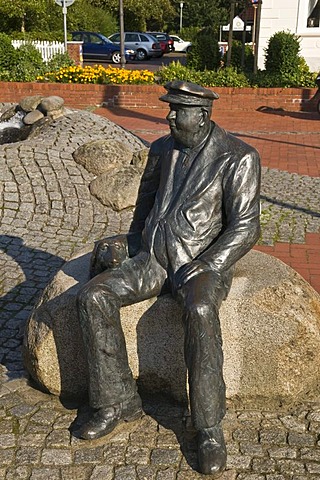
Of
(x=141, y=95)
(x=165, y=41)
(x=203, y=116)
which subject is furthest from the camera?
(x=165, y=41)

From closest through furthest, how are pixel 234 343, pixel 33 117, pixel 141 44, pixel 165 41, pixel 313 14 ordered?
pixel 234 343 → pixel 33 117 → pixel 313 14 → pixel 141 44 → pixel 165 41

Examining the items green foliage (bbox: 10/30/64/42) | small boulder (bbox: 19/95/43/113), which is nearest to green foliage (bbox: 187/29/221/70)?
green foliage (bbox: 10/30/64/42)

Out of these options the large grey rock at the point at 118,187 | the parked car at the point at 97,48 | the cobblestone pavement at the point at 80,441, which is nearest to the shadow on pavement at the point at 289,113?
the large grey rock at the point at 118,187

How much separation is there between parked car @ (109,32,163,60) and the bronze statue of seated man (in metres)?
30.0

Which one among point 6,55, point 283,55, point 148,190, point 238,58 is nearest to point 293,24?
point 238,58

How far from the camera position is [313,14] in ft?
60.5

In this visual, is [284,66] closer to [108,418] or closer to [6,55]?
[6,55]

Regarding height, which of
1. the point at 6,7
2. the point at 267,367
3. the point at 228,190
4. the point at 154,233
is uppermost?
the point at 6,7

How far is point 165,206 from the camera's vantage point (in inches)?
150

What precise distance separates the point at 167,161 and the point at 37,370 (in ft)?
5.12

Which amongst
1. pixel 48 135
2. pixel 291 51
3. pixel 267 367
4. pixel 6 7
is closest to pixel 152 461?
pixel 267 367

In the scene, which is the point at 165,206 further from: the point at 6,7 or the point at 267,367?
the point at 6,7

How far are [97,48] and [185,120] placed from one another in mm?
27419

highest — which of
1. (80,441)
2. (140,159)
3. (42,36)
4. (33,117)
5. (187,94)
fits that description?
(42,36)
